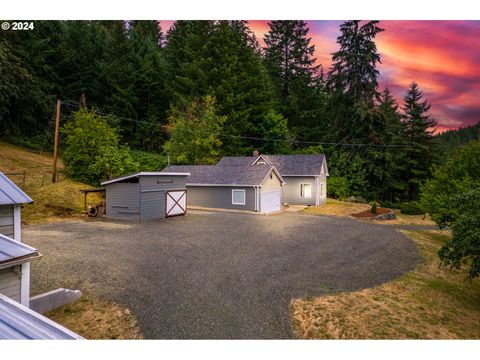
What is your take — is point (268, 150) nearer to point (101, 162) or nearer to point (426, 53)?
point (101, 162)

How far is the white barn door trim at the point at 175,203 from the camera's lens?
69.6ft

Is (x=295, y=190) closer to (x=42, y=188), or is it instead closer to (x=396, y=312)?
(x=42, y=188)

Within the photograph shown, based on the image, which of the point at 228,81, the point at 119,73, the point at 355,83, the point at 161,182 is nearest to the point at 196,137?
the point at 228,81

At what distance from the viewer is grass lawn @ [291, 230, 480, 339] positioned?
707 centimetres

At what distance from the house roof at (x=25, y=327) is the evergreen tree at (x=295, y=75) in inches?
1692

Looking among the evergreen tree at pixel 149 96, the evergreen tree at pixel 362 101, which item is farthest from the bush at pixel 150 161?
the evergreen tree at pixel 362 101

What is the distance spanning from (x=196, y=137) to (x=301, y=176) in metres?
12.1

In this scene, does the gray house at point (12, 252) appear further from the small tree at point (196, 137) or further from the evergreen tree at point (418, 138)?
the evergreen tree at point (418, 138)

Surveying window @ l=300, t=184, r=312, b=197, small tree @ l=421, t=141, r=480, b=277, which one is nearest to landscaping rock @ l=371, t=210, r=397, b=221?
small tree @ l=421, t=141, r=480, b=277

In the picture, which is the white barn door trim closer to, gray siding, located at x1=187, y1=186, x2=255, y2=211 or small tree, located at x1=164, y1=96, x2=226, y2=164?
gray siding, located at x1=187, y1=186, x2=255, y2=211

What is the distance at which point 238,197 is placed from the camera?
83.6 ft

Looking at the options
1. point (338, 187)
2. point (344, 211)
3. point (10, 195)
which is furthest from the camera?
point (338, 187)

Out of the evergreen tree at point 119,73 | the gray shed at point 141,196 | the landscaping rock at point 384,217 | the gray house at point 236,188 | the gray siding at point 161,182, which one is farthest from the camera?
the evergreen tree at point 119,73

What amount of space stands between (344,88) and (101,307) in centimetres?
3904
